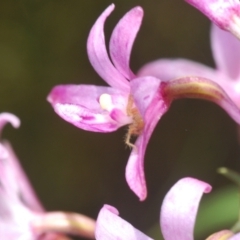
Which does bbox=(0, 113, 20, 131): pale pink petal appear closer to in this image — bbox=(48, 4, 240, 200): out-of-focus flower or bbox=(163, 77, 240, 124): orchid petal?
bbox=(48, 4, 240, 200): out-of-focus flower

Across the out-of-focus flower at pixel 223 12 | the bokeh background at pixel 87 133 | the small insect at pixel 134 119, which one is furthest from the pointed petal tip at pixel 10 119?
the bokeh background at pixel 87 133

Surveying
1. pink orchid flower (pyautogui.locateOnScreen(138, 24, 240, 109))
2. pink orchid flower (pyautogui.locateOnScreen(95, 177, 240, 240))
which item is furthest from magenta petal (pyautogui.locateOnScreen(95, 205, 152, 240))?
pink orchid flower (pyautogui.locateOnScreen(138, 24, 240, 109))

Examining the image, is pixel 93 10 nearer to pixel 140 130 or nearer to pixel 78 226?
pixel 78 226

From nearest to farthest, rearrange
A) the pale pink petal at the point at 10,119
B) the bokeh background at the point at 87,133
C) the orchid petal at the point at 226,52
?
the pale pink petal at the point at 10,119, the orchid petal at the point at 226,52, the bokeh background at the point at 87,133

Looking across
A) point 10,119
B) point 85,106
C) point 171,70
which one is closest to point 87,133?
point 171,70

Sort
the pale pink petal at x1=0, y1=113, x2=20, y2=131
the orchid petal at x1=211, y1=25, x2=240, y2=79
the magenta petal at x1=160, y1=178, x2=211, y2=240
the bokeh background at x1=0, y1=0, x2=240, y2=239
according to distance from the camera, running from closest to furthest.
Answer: the magenta petal at x1=160, y1=178, x2=211, y2=240
the pale pink petal at x1=0, y1=113, x2=20, y2=131
the orchid petal at x1=211, y1=25, x2=240, y2=79
the bokeh background at x1=0, y1=0, x2=240, y2=239

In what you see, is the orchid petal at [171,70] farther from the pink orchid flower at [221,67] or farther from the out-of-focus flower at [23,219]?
the out-of-focus flower at [23,219]
